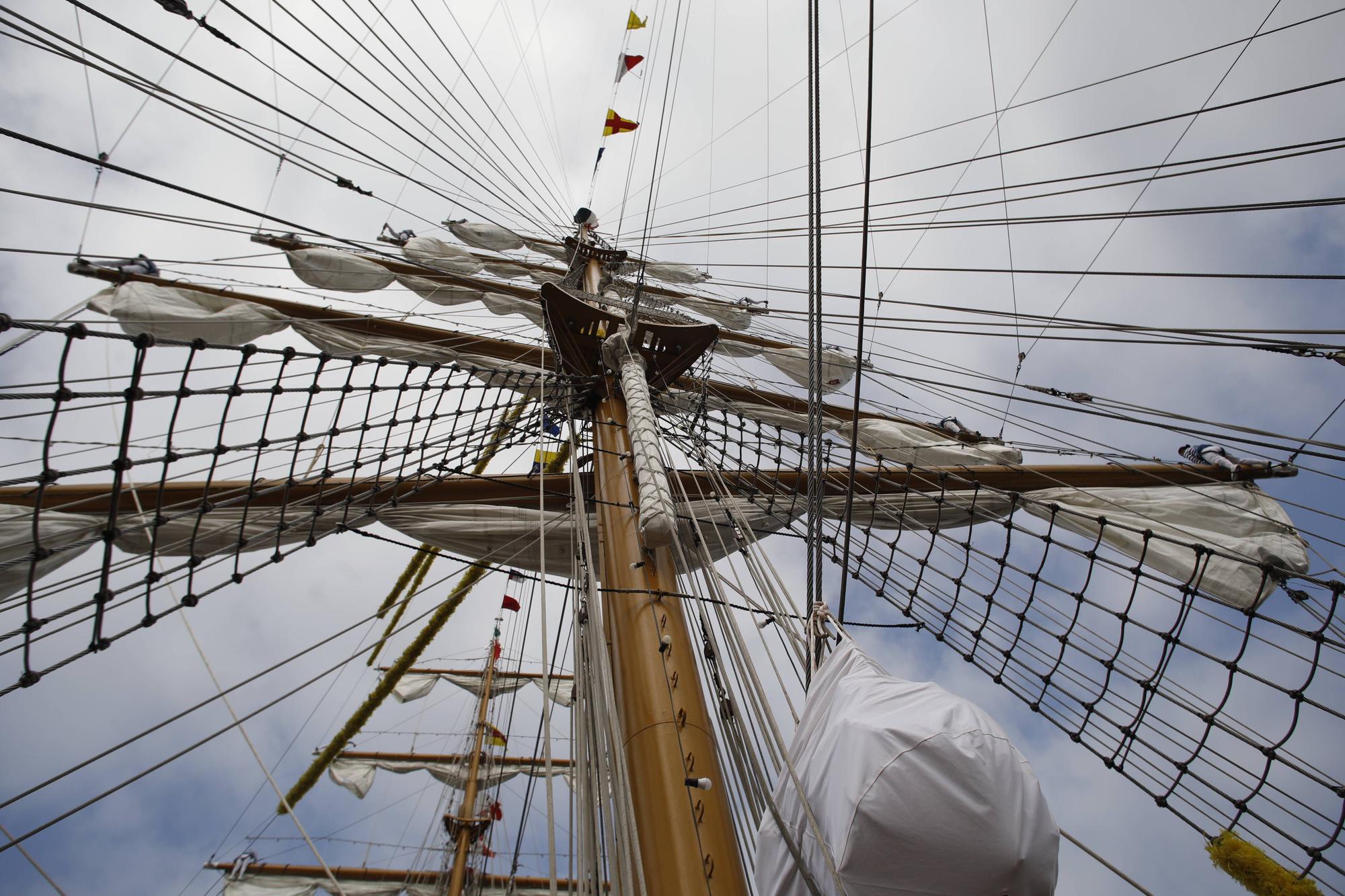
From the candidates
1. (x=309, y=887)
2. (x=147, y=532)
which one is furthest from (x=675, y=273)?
(x=309, y=887)

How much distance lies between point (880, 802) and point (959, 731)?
20 cm

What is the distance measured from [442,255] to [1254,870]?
8.77 meters

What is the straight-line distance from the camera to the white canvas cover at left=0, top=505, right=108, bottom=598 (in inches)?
103

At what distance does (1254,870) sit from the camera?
173 centimetres

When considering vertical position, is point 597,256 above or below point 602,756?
above

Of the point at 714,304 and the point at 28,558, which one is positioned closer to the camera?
the point at 28,558

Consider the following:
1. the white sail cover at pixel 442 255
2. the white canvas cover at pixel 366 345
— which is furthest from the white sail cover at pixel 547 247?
the white canvas cover at pixel 366 345

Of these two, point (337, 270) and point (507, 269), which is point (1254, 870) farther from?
point (507, 269)

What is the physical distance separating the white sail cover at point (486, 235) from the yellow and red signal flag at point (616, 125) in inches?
114

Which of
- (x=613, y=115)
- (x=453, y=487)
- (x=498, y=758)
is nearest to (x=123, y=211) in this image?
(x=453, y=487)

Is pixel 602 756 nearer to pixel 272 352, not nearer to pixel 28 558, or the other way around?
pixel 28 558

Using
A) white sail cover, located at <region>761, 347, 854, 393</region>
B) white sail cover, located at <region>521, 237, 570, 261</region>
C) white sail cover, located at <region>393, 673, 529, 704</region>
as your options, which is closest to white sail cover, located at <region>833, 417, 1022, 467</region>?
white sail cover, located at <region>761, 347, 854, 393</region>

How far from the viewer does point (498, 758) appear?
14195 millimetres

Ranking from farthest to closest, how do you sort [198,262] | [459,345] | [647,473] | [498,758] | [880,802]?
1. [498,758]
2. [459,345]
3. [198,262]
4. [647,473]
5. [880,802]
